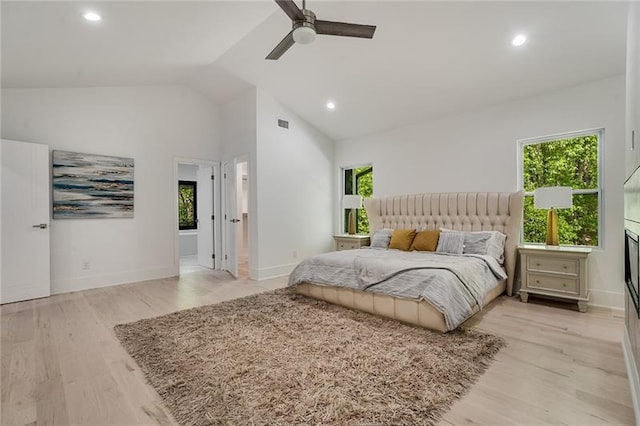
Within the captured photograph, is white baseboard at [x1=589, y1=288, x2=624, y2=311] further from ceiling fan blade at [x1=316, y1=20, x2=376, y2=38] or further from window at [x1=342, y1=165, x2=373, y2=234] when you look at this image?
ceiling fan blade at [x1=316, y1=20, x2=376, y2=38]

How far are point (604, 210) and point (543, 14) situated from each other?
2300 millimetres

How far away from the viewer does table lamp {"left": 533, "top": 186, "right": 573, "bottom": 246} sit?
3.38 meters

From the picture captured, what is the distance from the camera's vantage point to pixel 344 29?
249 centimetres

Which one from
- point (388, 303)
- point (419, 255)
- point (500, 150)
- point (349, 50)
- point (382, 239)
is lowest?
point (388, 303)

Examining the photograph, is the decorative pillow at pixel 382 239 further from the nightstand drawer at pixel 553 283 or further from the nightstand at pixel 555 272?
the nightstand drawer at pixel 553 283

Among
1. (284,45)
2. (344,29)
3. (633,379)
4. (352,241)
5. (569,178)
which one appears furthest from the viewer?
(352,241)

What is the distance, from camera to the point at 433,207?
470cm

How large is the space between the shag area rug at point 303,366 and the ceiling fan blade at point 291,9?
8.49ft

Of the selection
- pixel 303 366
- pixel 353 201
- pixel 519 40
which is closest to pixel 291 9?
pixel 519 40

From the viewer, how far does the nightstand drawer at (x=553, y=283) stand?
3312 millimetres

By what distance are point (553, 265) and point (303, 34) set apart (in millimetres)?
3630

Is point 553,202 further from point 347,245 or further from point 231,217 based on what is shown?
point 231,217

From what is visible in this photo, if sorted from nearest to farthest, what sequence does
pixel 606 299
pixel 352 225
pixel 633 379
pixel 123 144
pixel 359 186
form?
pixel 633 379 < pixel 606 299 < pixel 123 144 < pixel 352 225 < pixel 359 186

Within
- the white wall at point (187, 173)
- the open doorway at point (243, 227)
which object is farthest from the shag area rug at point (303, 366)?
the white wall at point (187, 173)
